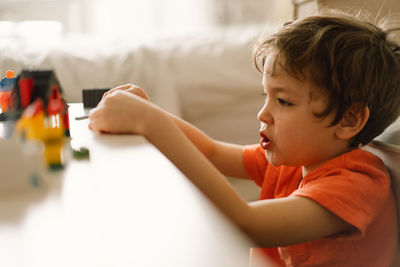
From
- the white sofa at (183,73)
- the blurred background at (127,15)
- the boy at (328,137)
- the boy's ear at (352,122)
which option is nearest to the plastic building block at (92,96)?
the boy at (328,137)

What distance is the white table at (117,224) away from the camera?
0.21m

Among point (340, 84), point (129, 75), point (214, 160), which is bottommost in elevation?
point (214, 160)

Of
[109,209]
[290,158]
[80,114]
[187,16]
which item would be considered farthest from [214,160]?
[187,16]

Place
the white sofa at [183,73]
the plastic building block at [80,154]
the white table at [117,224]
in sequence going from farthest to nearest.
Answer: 1. the white sofa at [183,73]
2. the plastic building block at [80,154]
3. the white table at [117,224]

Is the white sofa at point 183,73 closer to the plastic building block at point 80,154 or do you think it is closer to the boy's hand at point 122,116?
the boy's hand at point 122,116

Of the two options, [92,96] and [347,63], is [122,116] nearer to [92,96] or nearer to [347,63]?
[92,96]

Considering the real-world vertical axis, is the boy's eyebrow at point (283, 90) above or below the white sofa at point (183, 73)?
above

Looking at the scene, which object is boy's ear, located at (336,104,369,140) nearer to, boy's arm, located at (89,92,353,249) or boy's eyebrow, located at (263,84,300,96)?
boy's eyebrow, located at (263,84,300,96)

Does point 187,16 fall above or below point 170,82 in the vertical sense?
above

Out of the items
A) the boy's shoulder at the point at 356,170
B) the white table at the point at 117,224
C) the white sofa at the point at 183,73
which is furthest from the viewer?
the white sofa at the point at 183,73

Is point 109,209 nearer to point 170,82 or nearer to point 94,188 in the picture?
point 94,188

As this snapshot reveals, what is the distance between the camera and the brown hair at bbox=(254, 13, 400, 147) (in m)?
0.67

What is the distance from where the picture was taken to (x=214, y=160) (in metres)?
0.90

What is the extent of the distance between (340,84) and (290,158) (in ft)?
0.50
